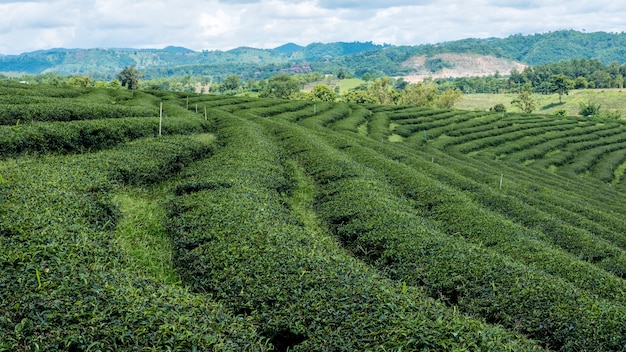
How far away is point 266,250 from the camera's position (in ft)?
36.6

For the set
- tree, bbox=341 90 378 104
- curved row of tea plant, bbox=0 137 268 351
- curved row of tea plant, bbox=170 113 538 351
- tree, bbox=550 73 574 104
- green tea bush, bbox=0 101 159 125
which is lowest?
curved row of tea plant, bbox=170 113 538 351

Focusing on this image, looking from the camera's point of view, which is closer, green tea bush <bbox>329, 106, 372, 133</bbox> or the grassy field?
green tea bush <bbox>329, 106, 372, 133</bbox>

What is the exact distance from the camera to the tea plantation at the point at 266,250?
25.5 feet

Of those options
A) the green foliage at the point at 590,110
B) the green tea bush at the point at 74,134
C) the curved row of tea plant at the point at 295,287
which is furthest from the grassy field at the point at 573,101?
the curved row of tea plant at the point at 295,287

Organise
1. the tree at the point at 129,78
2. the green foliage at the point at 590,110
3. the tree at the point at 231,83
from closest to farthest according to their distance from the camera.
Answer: the tree at the point at 129,78
the green foliage at the point at 590,110
the tree at the point at 231,83

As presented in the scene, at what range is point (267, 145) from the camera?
2606cm

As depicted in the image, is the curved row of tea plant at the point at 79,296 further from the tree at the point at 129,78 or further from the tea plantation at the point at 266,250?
the tree at the point at 129,78

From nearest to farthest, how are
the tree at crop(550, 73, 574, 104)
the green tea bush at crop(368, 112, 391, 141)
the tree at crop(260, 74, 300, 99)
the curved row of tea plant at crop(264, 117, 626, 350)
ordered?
1. the curved row of tea plant at crop(264, 117, 626, 350)
2. the green tea bush at crop(368, 112, 391, 141)
3. the tree at crop(260, 74, 300, 99)
4. the tree at crop(550, 73, 574, 104)

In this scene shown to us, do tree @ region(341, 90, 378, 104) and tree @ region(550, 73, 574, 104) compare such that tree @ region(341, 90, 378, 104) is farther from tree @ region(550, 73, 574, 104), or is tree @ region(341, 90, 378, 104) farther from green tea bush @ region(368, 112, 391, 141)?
tree @ region(550, 73, 574, 104)

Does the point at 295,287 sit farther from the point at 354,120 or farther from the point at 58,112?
the point at 354,120

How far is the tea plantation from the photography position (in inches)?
306

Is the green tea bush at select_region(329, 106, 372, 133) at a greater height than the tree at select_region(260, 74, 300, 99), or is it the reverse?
the tree at select_region(260, 74, 300, 99)

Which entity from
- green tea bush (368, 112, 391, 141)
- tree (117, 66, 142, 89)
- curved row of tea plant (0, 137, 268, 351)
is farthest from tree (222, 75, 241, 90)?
curved row of tea plant (0, 137, 268, 351)

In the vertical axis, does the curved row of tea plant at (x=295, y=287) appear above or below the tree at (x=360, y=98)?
below
